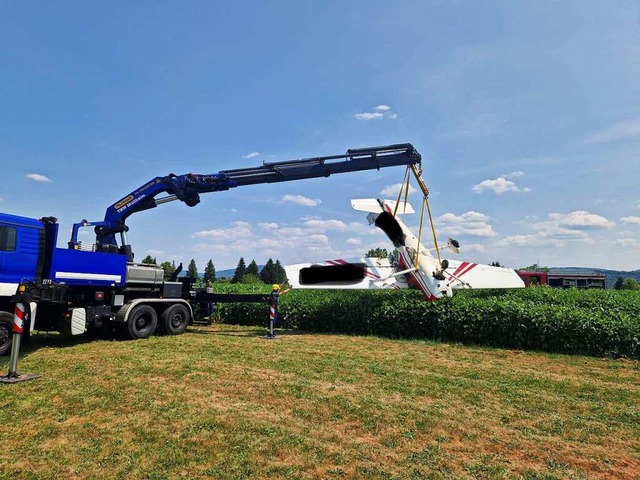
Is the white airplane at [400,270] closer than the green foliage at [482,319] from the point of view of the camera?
No

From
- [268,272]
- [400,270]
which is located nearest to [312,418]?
[400,270]

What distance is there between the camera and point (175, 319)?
1310cm

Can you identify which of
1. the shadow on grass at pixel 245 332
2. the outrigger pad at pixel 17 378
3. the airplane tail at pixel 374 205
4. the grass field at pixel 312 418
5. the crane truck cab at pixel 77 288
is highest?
the airplane tail at pixel 374 205

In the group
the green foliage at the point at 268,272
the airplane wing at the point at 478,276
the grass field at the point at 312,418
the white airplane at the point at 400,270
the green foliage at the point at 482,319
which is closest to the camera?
the grass field at the point at 312,418

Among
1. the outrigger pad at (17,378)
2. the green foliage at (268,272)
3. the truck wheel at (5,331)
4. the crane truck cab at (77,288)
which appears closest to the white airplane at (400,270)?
the crane truck cab at (77,288)

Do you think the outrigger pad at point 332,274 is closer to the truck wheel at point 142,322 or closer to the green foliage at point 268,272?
the truck wheel at point 142,322

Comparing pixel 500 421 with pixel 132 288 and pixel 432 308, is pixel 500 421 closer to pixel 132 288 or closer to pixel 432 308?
pixel 432 308

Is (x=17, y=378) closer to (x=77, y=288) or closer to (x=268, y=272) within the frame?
(x=77, y=288)

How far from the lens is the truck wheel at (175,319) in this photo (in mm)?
12672

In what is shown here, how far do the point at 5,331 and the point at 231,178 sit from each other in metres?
7.85

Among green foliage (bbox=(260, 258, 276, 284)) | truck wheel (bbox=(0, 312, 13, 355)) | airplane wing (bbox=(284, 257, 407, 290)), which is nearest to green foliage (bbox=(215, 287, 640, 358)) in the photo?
airplane wing (bbox=(284, 257, 407, 290))

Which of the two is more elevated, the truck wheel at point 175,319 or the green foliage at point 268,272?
the green foliage at point 268,272

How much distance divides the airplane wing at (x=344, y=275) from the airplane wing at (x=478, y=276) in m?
1.86

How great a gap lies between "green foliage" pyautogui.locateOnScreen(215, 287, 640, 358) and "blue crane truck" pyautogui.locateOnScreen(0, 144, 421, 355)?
4.74m
